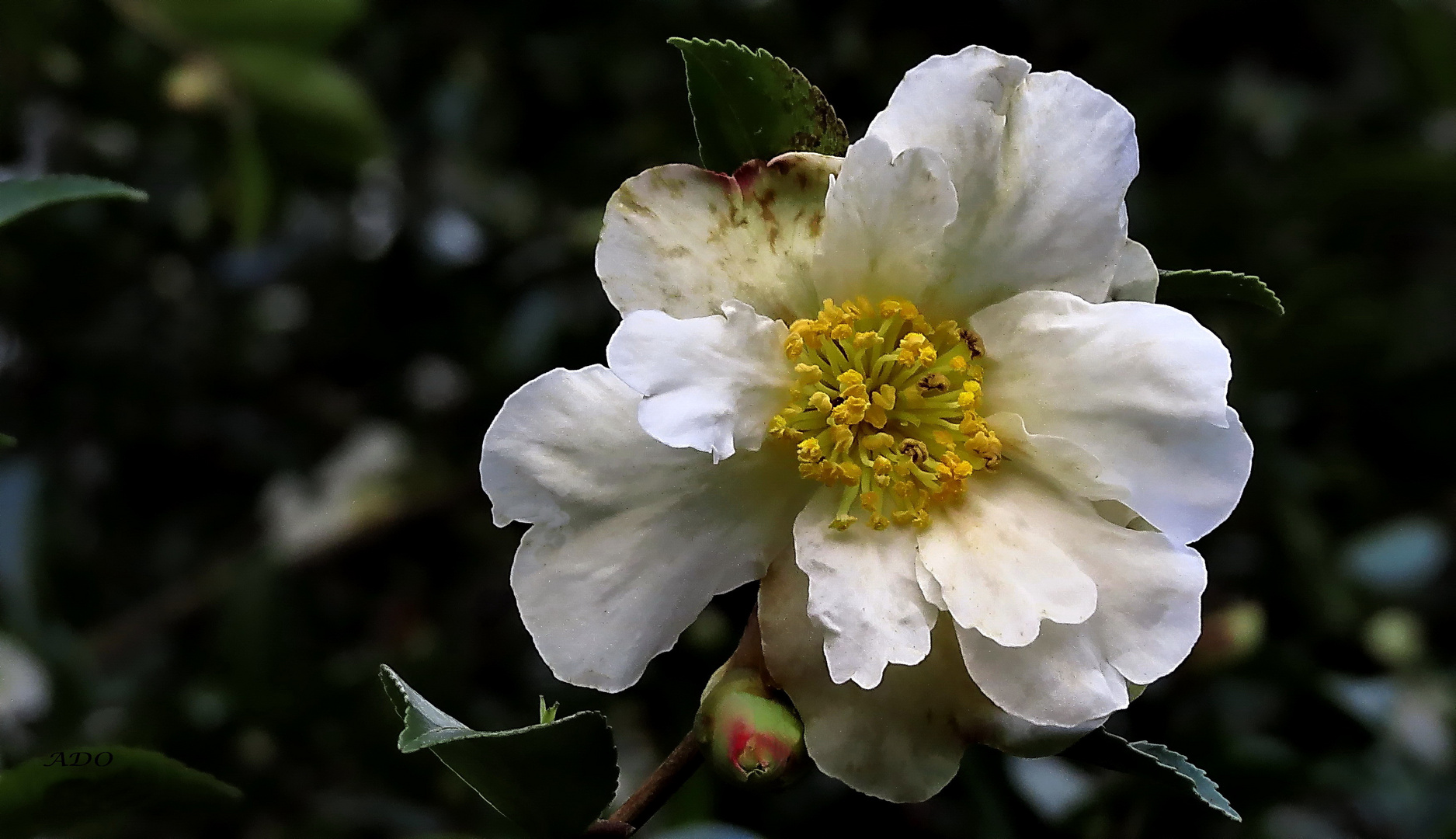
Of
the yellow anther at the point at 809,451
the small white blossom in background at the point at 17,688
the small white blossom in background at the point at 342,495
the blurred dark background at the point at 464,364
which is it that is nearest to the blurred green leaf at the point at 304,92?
the blurred dark background at the point at 464,364

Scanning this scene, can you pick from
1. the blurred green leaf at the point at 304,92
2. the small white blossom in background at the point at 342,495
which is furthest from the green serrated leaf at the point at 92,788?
the small white blossom in background at the point at 342,495

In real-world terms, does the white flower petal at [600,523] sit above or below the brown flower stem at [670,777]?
above

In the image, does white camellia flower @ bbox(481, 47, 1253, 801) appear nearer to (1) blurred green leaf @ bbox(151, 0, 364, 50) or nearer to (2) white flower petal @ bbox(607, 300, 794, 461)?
(2) white flower petal @ bbox(607, 300, 794, 461)

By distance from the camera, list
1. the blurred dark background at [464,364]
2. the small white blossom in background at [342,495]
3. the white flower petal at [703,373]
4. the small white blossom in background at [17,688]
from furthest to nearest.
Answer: the small white blossom in background at [342,495]
the small white blossom in background at [17,688]
the blurred dark background at [464,364]
the white flower petal at [703,373]

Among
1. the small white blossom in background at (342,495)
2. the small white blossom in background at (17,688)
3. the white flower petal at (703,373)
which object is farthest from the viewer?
the small white blossom in background at (342,495)

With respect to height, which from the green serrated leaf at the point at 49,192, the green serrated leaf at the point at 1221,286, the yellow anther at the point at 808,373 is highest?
the green serrated leaf at the point at 49,192

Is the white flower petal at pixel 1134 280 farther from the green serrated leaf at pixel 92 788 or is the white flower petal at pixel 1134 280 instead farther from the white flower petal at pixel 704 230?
the green serrated leaf at pixel 92 788

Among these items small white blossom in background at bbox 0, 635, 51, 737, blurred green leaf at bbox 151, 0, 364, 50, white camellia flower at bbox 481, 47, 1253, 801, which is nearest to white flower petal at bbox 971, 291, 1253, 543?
white camellia flower at bbox 481, 47, 1253, 801

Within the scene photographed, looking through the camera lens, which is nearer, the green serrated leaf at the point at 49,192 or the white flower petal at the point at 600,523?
the white flower petal at the point at 600,523

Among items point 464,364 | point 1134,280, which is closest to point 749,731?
point 1134,280
